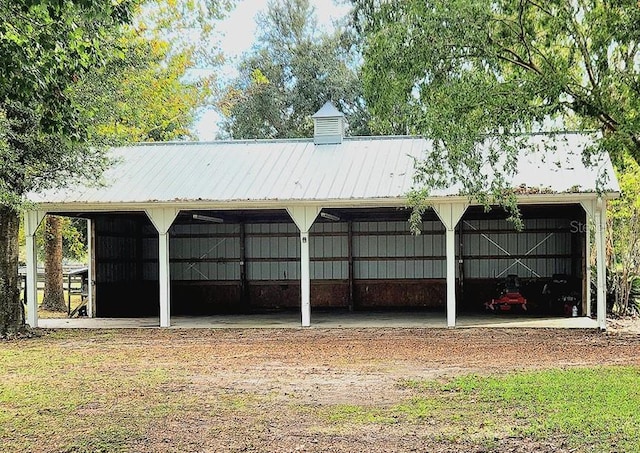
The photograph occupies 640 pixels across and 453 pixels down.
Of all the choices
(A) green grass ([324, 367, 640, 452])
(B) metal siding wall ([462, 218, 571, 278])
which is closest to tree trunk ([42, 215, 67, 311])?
(B) metal siding wall ([462, 218, 571, 278])

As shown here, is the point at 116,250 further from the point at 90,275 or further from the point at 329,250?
the point at 329,250

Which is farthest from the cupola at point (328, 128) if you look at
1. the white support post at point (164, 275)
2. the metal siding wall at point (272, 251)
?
the white support post at point (164, 275)

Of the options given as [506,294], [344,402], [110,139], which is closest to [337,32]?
[506,294]

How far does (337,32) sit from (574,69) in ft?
72.7

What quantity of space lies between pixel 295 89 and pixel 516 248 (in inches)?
573

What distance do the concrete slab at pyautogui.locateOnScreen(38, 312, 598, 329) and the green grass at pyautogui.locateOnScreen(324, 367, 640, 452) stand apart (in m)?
5.42

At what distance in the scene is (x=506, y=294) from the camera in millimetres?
16078

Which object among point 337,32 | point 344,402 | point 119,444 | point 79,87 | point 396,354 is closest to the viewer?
point 119,444

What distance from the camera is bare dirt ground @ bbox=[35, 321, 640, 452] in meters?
5.76

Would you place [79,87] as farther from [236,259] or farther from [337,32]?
[337,32]

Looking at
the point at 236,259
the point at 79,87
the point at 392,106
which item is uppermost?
the point at 79,87

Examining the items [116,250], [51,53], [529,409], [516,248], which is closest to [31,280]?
[116,250]

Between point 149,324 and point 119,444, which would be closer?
point 119,444

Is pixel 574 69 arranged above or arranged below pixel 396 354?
above
